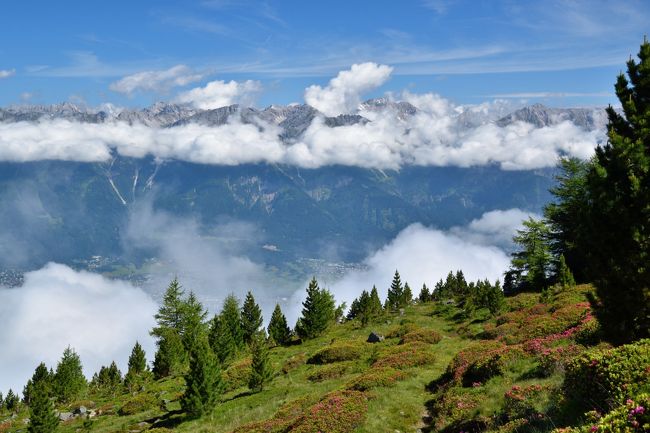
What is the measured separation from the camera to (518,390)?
19.2m

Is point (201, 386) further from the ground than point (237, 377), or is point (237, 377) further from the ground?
point (201, 386)

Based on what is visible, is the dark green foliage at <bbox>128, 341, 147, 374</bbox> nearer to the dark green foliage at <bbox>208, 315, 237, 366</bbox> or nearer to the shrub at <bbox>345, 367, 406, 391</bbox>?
the dark green foliage at <bbox>208, 315, 237, 366</bbox>

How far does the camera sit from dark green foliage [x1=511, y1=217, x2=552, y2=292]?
225 ft

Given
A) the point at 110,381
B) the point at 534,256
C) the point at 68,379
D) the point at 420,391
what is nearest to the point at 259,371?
the point at 420,391

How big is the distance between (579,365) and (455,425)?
7368 millimetres

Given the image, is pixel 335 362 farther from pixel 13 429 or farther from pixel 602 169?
pixel 13 429

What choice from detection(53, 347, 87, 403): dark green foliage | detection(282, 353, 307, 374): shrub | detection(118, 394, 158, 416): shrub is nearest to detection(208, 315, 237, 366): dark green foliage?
detection(118, 394, 158, 416): shrub

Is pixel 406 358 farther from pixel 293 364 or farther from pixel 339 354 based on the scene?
pixel 293 364

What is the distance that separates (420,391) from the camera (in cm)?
2925

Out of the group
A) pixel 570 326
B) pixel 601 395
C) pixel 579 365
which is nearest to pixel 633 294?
pixel 579 365

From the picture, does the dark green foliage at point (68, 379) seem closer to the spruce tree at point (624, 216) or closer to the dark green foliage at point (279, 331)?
the dark green foliage at point (279, 331)

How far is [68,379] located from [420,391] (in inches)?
2964

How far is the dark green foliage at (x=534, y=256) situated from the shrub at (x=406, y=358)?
36060 millimetres

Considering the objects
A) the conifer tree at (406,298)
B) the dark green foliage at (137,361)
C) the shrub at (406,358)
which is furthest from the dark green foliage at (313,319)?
the dark green foliage at (137,361)
